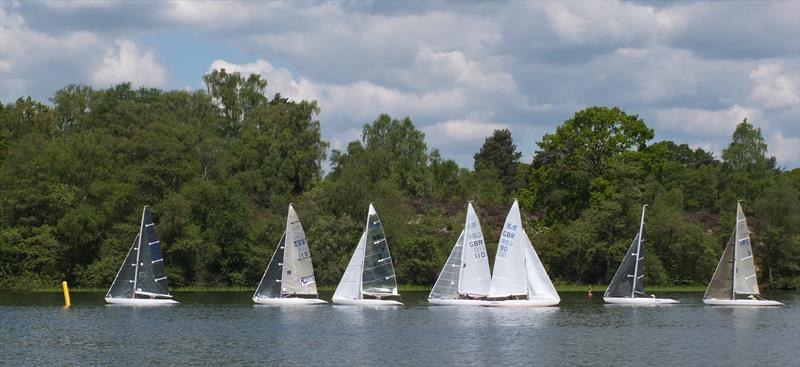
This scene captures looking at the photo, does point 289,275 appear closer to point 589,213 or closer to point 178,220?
point 178,220

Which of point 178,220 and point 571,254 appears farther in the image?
point 571,254

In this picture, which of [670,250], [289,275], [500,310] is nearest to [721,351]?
[500,310]

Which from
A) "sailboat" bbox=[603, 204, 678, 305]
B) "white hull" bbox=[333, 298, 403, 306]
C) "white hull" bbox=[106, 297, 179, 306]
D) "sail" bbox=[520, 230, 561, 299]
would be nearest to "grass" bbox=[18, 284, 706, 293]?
"sailboat" bbox=[603, 204, 678, 305]

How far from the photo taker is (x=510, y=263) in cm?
8006

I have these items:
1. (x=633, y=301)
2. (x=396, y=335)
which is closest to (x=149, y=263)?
(x=396, y=335)

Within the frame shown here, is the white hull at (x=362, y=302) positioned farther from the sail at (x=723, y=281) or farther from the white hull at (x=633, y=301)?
the sail at (x=723, y=281)

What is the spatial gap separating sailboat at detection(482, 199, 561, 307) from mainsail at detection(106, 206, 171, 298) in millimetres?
24442

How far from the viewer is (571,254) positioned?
115062 mm

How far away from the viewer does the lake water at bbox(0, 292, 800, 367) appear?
172 ft

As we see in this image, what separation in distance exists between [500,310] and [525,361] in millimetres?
29621

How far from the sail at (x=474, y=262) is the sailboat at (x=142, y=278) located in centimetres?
2236

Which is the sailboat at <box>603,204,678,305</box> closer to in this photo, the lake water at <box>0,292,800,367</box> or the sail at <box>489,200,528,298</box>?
the lake water at <box>0,292,800,367</box>

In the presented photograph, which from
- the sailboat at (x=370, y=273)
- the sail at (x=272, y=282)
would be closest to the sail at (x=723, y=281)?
the sailboat at (x=370, y=273)

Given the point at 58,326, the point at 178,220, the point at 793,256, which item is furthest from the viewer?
the point at 793,256
